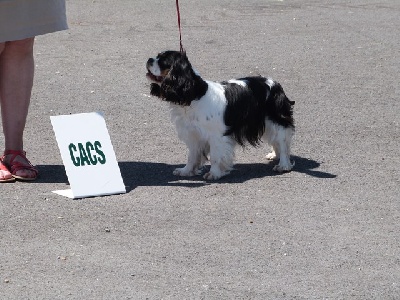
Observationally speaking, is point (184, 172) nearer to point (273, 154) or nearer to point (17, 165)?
point (273, 154)

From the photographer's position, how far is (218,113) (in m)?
7.34

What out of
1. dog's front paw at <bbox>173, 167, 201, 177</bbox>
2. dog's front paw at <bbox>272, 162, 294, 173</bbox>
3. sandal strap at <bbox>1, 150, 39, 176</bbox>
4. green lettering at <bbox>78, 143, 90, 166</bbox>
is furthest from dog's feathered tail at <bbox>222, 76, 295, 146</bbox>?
sandal strap at <bbox>1, 150, 39, 176</bbox>

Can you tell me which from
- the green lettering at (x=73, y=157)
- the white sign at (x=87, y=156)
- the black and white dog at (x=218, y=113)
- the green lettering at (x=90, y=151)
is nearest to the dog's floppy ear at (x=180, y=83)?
the black and white dog at (x=218, y=113)

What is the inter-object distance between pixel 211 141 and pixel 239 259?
175 centimetres

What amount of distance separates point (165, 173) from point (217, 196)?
0.67 metres

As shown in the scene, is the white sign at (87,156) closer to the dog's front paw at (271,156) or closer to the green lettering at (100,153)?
the green lettering at (100,153)

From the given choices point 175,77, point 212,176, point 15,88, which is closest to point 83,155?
point 15,88

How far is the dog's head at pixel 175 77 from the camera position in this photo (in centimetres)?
714

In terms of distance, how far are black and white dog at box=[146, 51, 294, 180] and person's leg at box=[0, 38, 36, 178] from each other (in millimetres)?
848

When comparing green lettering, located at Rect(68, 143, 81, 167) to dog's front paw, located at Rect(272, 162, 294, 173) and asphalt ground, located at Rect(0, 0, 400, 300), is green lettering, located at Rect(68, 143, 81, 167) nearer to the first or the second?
asphalt ground, located at Rect(0, 0, 400, 300)

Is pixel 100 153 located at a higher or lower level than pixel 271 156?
higher

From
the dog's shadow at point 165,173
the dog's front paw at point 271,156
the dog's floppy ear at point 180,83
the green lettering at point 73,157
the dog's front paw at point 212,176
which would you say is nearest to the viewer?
the green lettering at point 73,157

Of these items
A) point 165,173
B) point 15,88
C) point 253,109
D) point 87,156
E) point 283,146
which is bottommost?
point 165,173

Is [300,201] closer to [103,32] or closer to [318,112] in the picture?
[318,112]
